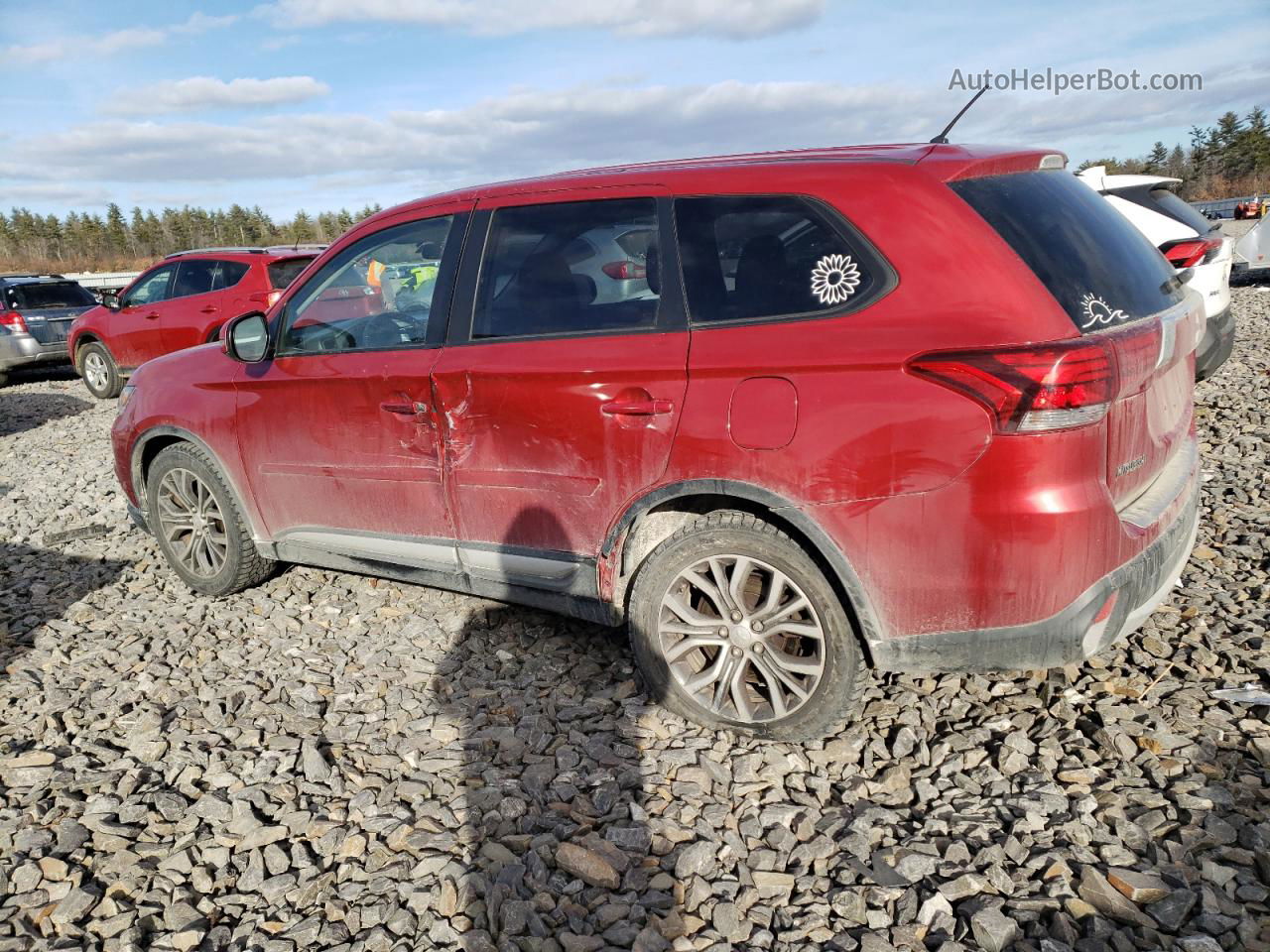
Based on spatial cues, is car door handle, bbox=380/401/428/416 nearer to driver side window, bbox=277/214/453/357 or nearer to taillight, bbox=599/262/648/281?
driver side window, bbox=277/214/453/357

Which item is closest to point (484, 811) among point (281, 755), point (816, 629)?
point (281, 755)

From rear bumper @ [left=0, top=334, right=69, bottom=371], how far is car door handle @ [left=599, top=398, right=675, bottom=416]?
14.6 metres

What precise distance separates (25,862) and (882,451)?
284cm

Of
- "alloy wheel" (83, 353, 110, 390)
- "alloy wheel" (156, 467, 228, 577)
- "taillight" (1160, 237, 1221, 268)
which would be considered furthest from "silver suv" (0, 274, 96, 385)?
"taillight" (1160, 237, 1221, 268)

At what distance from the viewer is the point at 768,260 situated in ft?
9.93

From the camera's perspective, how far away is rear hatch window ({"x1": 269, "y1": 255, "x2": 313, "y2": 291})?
37.5 ft

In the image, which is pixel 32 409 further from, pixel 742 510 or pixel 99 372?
pixel 742 510

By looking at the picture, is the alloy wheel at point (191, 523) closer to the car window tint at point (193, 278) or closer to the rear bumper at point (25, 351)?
the car window tint at point (193, 278)

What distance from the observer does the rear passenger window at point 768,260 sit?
286 cm

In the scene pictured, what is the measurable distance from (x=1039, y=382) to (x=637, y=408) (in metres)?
1.25

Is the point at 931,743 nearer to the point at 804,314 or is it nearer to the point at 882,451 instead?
the point at 882,451

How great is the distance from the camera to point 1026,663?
278cm

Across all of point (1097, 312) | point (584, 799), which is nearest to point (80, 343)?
point (584, 799)

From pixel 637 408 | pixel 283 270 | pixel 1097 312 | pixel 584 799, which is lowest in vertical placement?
pixel 584 799
